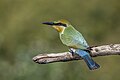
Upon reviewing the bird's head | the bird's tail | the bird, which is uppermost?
the bird's head

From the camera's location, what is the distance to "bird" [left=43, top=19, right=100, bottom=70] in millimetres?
4176

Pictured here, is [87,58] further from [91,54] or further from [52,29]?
[52,29]

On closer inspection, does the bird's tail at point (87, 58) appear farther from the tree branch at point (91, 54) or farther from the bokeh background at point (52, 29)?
the bokeh background at point (52, 29)

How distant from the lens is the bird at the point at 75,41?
4.18 meters

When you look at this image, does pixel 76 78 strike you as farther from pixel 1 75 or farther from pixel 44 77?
pixel 1 75

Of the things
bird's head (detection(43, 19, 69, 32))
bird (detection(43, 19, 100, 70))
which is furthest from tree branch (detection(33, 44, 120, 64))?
bird's head (detection(43, 19, 69, 32))

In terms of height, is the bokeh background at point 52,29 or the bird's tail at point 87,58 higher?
the bokeh background at point 52,29

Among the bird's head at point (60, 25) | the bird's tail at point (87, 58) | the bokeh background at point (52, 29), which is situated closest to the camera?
the bird's tail at point (87, 58)

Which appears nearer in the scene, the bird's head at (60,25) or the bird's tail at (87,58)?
the bird's tail at (87,58)

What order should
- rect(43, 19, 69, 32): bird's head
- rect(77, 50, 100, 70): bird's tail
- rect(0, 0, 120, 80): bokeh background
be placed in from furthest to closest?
rect(0, 0, 120, 80): bokeh background < rect(43, 19, 69, 32): bird's head < rect(77, 50, 100, 70): bird's tail

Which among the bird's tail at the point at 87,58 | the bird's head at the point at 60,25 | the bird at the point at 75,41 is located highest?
the bird's head at the point at 60,25

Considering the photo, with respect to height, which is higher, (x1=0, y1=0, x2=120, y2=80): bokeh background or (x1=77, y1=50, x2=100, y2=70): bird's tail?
(x1=0, y1=0, x2=120, y2=80): bokeh background

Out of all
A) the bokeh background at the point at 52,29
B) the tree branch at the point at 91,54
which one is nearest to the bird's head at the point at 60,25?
the tree branch at the point at 91,54

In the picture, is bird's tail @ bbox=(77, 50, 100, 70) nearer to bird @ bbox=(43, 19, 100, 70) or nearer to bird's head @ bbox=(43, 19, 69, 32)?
bird @ bbox=(43, 19, 100, 70)
